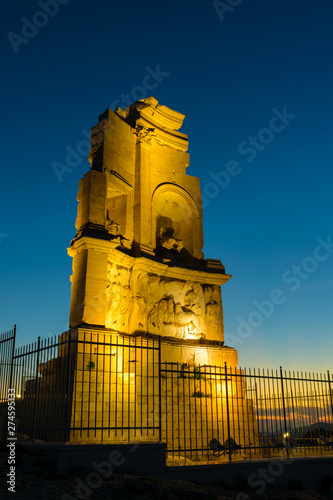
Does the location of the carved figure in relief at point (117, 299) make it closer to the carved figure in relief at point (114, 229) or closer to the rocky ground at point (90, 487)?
the carved figure in relief at point (114, 229)

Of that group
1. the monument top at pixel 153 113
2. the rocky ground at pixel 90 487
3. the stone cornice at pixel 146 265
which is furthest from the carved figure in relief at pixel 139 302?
the rocky ground at pixel 90 487

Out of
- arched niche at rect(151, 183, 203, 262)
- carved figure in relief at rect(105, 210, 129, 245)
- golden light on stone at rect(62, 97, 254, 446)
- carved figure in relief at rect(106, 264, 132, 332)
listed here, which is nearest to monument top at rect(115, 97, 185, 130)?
golden light on stone at rect(62, 97, 254, 446)

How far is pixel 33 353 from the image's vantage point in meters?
10.5

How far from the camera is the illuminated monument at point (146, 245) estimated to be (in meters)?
16.0

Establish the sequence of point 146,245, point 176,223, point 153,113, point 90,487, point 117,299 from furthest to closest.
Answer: point 176,223 → point 153,113 → point 146,245 → point 117,299 → point 90,487

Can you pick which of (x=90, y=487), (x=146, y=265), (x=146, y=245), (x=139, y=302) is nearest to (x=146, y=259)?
(x=146, y=265)

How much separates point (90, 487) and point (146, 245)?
1141 centimetres

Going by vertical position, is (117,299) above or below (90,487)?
above

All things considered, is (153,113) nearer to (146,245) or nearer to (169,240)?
(169,240)

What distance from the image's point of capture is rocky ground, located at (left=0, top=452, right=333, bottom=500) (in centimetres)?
698

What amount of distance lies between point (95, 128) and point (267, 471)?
45.0 feet

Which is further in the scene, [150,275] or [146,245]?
[146,245]

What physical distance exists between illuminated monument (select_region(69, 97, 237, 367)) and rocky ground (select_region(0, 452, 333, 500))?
690 centimetres

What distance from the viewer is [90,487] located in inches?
292
